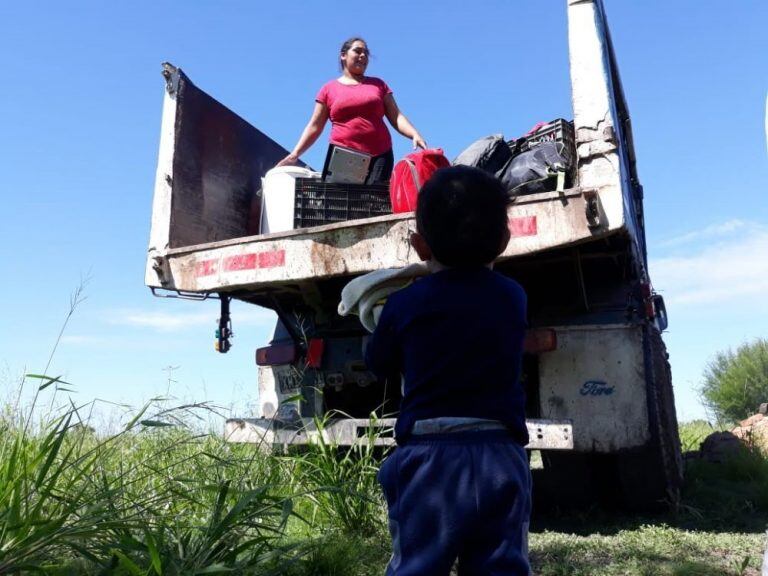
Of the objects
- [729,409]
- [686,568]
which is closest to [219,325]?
[686,568]

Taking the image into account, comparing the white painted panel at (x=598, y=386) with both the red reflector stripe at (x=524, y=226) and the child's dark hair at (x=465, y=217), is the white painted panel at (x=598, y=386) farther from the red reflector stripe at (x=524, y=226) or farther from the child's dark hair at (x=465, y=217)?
the child's dark hair at (x=465, y=217)

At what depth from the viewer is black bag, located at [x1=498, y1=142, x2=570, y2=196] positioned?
3529 millimetres

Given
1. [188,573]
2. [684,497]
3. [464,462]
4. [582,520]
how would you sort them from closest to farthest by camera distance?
[464,462] < [188,573] < [582,520] < [684,497]

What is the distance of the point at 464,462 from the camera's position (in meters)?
1.64

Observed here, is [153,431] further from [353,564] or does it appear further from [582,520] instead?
[582,520]

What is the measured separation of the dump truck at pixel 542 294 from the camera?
332 cm

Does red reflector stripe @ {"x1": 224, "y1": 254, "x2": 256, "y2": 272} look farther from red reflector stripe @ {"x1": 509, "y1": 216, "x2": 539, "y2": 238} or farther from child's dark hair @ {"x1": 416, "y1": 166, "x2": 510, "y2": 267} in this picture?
child's dark hair @ {"x1": 416, "y1": 166, "x2": 510, "y2": 267}

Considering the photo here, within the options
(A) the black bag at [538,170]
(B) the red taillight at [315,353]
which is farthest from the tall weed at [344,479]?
(A) the black bag at [538,170]

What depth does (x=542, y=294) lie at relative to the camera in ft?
12.4

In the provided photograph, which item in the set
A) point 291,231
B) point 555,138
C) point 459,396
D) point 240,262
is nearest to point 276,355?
point 240,262

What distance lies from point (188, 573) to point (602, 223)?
2144mm

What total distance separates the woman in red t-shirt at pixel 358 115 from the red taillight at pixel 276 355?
1.19 metres

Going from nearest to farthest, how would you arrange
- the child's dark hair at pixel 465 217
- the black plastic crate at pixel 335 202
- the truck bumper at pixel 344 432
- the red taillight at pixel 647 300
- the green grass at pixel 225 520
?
the child's dark hair at pixel 465 217
the green grass at pixel 225 520
the truck bumper at pixel 344 432
the red taillight at pixel 647 300
the black plastic crate at pixel 335 202

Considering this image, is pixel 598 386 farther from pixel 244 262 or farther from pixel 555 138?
pixel 244 262
